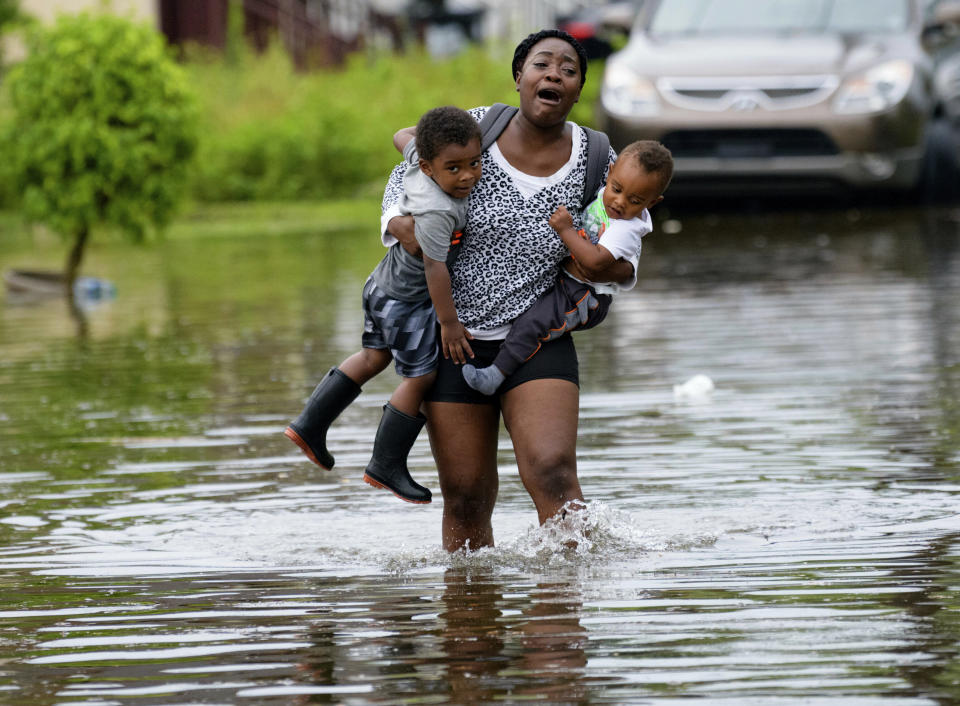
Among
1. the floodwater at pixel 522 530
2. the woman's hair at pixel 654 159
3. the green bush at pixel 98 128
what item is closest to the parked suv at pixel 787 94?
the floodwater at pixel 522 530

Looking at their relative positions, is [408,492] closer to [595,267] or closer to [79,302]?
[595,267]

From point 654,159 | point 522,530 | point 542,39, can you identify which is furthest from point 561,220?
point 522,530

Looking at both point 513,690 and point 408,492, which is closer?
point 513,690

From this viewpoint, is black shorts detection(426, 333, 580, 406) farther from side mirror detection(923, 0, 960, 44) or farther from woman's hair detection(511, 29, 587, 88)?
side mirror detection(923, 0, 960, 44)

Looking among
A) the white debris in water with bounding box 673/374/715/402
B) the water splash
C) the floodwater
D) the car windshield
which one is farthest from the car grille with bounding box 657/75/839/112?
the water splash

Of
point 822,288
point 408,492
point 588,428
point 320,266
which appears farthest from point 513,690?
point 320,266

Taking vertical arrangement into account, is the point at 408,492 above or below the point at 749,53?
below

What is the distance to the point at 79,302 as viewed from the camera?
1377 cm

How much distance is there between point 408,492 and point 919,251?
362 inches

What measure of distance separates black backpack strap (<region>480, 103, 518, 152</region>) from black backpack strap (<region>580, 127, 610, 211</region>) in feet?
0.78

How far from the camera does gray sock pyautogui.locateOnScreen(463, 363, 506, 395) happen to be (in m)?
5.18

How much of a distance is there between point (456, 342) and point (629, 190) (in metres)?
0.62

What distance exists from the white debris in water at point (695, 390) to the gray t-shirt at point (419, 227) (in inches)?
134

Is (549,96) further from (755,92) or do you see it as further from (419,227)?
(755,92)
